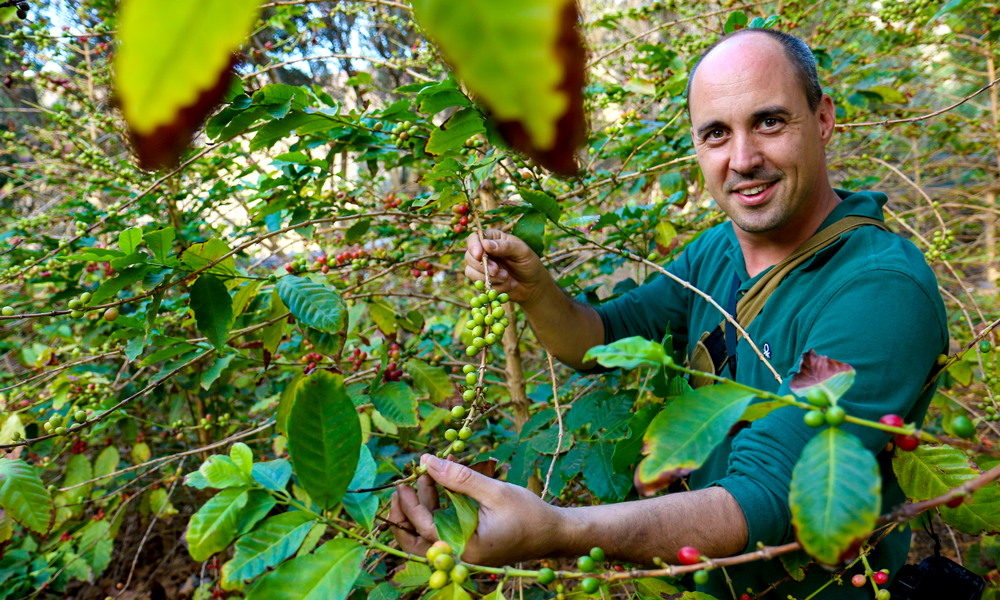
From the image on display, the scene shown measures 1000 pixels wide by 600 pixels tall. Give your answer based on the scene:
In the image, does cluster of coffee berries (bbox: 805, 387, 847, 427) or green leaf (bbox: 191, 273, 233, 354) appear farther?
green leaf (bbox: 191, 273, 233, 354)

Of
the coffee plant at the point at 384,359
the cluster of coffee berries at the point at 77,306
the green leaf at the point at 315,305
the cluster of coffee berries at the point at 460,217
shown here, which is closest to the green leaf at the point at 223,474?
the coffee plant at the point at 384,359

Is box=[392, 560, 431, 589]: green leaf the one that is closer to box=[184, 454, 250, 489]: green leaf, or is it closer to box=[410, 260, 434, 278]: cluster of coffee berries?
box=[184, 454, 250, 489]: green leaf

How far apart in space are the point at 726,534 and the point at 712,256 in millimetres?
1139

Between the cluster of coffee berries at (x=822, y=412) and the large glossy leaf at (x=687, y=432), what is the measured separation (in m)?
0.06

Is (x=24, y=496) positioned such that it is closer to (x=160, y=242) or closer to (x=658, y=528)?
(x=160, y=242)

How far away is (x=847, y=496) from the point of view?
0.49 meters

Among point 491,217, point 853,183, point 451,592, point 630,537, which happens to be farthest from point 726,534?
point 853,183

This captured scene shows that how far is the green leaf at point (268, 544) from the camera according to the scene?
738mm

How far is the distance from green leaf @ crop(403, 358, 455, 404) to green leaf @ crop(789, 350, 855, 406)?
1.08 meters

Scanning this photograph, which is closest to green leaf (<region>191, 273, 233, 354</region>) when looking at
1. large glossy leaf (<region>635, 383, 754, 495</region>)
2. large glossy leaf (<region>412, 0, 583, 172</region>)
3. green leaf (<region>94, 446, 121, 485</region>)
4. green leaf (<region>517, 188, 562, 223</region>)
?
green leaf (<region>517, 188, 562, 223</region>)

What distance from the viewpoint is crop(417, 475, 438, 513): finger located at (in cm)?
95

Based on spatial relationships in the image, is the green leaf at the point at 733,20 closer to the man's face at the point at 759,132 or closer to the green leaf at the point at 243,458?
the man's face at the point at 759,132

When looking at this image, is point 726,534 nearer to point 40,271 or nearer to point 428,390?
point 428,390

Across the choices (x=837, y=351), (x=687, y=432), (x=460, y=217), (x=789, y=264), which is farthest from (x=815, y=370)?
(x=460, y=217)
